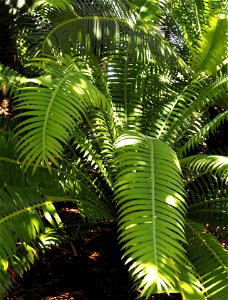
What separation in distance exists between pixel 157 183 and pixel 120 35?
1.32 meters

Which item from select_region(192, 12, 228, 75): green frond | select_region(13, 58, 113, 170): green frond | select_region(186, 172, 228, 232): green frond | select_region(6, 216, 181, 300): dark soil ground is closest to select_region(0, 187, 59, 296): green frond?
select_region(13, 58, 113, 170): green frond

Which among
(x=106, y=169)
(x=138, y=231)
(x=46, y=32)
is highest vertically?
(x=46, y=32)

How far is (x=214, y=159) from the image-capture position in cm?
201

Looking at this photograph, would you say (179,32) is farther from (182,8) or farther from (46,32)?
(46,32)

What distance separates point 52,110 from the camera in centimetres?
171

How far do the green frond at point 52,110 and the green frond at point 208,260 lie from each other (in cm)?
90

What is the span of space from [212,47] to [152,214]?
1.60m

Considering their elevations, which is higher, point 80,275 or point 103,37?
point 103,37

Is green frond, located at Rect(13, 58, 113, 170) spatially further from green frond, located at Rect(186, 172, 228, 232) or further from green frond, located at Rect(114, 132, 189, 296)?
green frond, located at Rect(186, 172, 228, 232)

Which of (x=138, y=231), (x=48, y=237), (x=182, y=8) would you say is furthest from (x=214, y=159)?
(x=182, y=8)

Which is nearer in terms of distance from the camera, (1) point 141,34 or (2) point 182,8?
(1) point 141,34

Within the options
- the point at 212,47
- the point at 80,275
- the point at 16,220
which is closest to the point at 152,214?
the point at 16,220

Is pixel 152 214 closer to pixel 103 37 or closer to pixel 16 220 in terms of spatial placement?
pixel 16 220

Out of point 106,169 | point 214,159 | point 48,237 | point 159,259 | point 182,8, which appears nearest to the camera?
point 159,259
